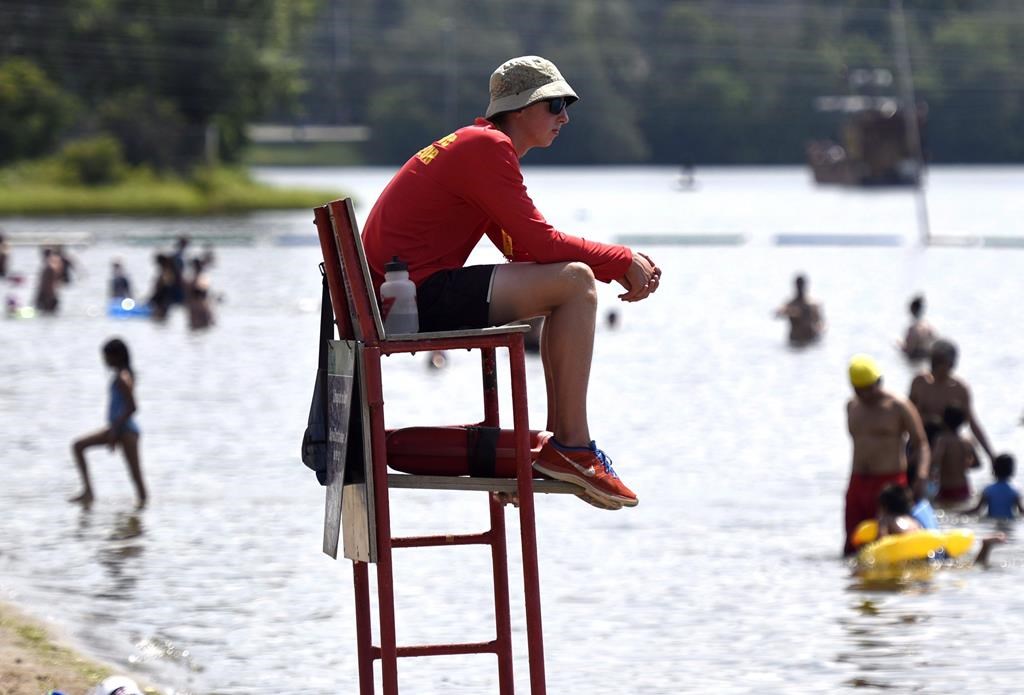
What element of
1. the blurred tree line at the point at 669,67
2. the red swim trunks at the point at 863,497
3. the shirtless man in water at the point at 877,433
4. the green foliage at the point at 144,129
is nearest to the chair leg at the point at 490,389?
the shirtless man in water at the point at 877,433

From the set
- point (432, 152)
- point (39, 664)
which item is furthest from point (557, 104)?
point (39, 664)

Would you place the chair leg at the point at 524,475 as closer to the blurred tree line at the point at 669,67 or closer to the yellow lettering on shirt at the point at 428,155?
the yellow lettering on shirt at the point at 428,155

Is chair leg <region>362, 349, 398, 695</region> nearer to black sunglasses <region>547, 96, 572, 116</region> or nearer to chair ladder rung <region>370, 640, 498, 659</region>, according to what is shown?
chair ladder rung <region>370, 640, 498, 659</region>

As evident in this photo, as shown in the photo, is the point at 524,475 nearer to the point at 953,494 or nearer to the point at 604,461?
the point at 604,461

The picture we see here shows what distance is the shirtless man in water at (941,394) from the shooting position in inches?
656

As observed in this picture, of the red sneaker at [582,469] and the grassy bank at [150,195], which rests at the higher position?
the grassy bank at [150,195]

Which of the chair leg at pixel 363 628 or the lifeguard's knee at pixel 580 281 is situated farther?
the chair leg at pixel 363 628

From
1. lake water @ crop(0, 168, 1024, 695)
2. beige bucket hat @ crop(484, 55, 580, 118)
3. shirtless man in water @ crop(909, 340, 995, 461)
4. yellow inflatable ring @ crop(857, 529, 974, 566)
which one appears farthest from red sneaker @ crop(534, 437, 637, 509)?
shirtless man in water @ crop(909, 340, 995, 461)

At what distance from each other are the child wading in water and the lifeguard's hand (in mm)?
9888

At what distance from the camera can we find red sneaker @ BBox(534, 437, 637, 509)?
21.4 ft

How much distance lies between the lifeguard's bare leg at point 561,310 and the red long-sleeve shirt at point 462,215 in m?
0.07

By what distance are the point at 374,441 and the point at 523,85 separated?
4.16 feet

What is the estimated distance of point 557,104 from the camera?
660 centimetres

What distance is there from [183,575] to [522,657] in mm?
3539
